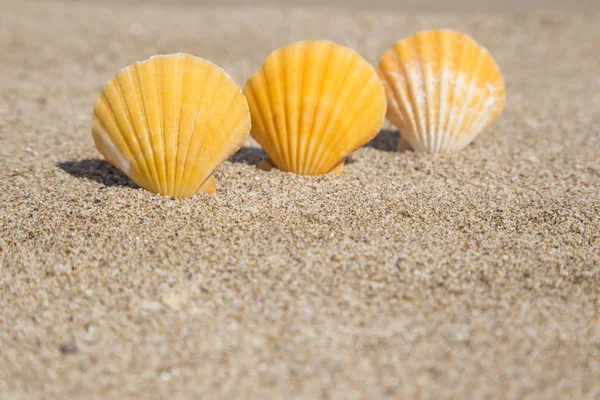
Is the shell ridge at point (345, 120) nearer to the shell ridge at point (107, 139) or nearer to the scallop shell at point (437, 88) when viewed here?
the scallop shell at point (437, 88)

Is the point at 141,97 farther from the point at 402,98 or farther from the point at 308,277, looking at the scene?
the point at 402,98

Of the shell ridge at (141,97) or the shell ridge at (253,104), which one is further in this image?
the shell ridge at (253,104)

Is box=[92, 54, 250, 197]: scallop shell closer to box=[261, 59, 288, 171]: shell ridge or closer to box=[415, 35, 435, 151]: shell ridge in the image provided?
box=[261, 59, 288, 171]: shell ridge

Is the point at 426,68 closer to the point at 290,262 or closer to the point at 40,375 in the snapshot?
the point at 290,262

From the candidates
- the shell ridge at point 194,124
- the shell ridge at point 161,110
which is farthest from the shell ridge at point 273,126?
the shell ridge at point 161,110

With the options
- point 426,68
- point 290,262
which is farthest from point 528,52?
point 290,262

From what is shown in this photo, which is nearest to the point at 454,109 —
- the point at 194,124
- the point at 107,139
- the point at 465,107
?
the point at 465,107

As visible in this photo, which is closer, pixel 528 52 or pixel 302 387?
pixel 302 387
